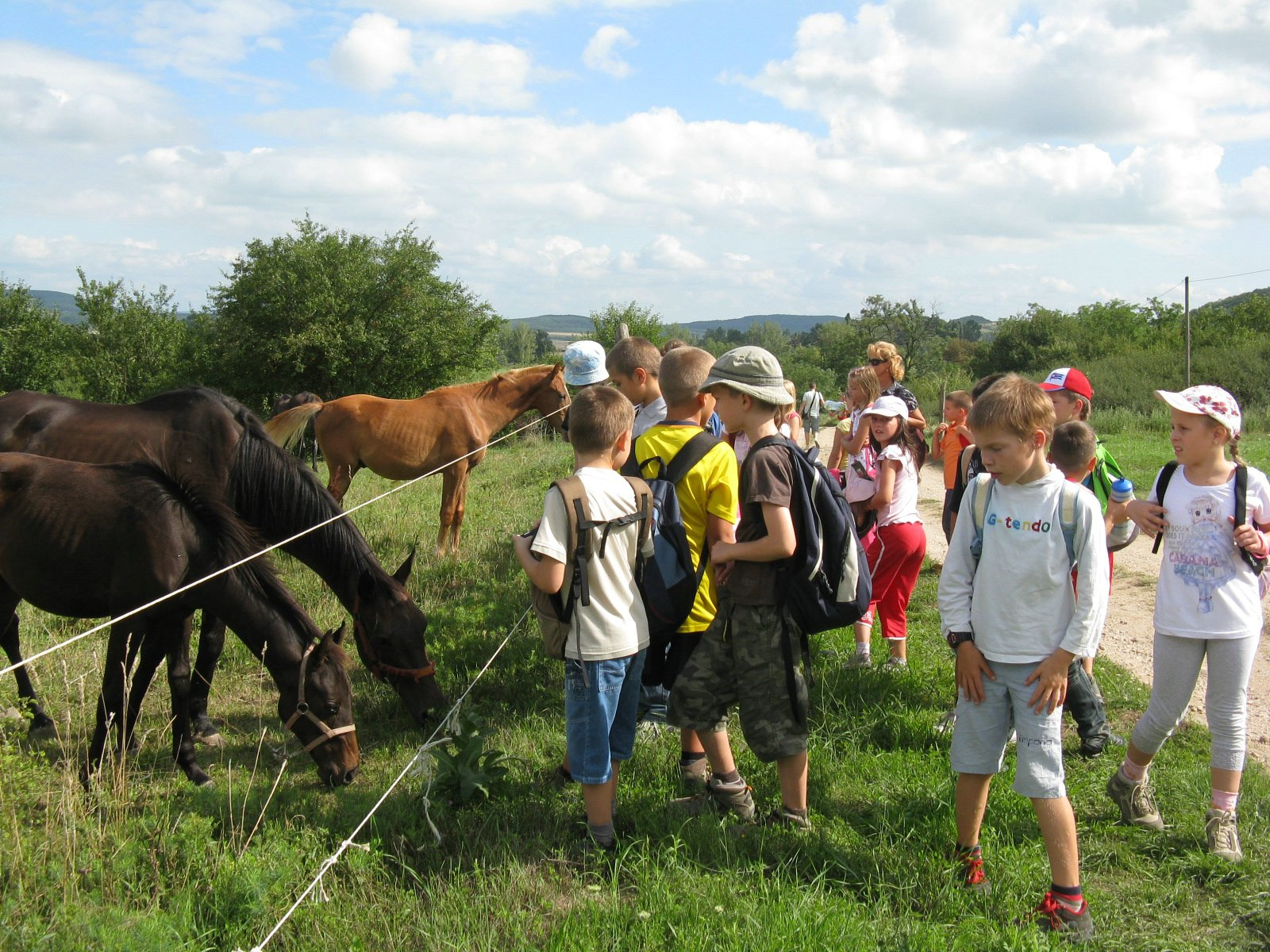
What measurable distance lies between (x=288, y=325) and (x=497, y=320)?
26.0 feet

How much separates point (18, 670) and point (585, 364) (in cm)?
372

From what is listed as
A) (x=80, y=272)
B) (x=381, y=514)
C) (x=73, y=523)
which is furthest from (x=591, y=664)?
(x=80, y=272)

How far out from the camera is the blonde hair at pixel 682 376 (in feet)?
11.2

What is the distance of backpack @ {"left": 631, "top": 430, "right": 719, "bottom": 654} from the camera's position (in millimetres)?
3143

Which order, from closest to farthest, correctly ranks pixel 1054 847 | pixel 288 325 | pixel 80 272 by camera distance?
pixel 1054 847 → pixel 288 325 → pixel 80 272

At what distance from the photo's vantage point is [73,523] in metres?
4.11

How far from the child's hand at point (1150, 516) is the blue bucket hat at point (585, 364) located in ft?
9.26

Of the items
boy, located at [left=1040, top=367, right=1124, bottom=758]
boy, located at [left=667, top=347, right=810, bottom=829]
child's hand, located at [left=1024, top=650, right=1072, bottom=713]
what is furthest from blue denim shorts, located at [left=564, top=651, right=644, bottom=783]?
boy, located at [left=1040, top=367, right=1124, bottom=758]

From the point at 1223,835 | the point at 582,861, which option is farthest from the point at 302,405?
the point at 1223,835

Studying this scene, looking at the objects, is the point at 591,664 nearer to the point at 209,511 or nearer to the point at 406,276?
the point at 209,511

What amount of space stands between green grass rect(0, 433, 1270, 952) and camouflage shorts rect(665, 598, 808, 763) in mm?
397

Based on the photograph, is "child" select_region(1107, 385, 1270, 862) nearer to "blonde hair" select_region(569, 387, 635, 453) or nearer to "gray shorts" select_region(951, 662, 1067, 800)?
"gray shorts" select_region(951, 662, 1067, 800)

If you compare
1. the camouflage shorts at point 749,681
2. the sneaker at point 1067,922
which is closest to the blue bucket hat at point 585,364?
the camouflage shorts at point 749,681

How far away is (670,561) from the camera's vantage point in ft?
10.3
